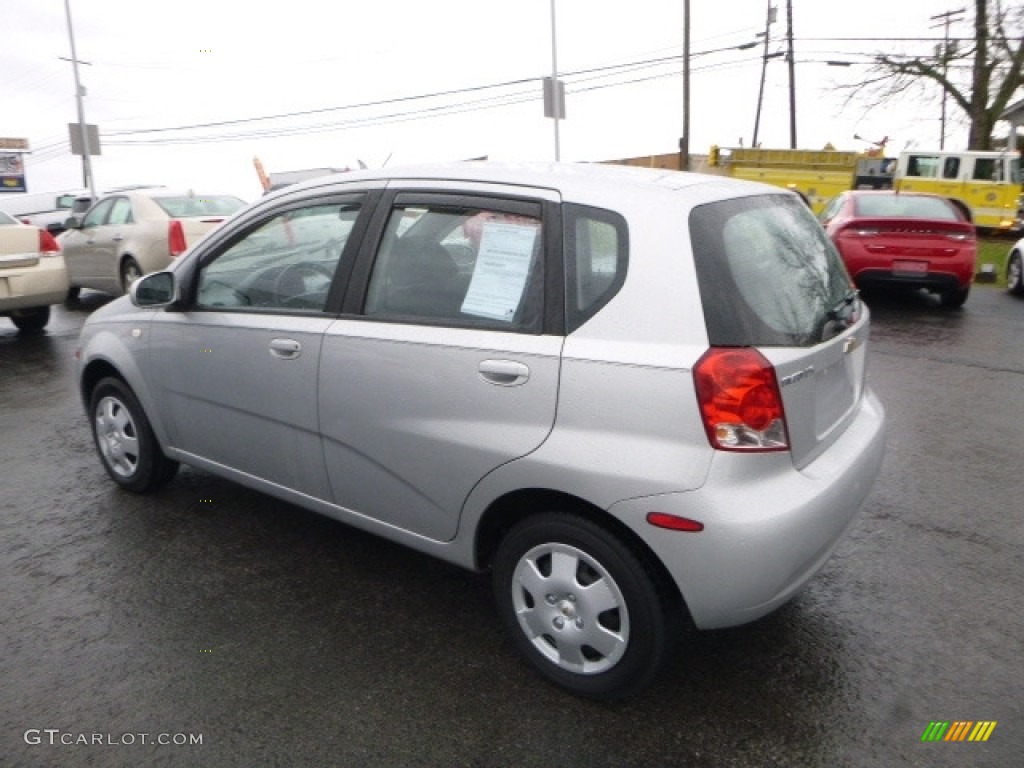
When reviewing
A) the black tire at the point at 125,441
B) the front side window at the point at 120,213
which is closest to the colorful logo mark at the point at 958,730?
the black tire at the point at 125,441

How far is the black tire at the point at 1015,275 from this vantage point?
1168 cm

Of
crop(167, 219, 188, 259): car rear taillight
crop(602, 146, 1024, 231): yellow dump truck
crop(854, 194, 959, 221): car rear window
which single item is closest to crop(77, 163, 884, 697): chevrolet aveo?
crop(167, 219, 188, 259): car rear taillight

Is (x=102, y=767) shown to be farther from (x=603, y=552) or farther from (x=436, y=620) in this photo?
(x=603, y=552)

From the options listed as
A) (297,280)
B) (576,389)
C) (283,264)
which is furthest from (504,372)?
(283,264)

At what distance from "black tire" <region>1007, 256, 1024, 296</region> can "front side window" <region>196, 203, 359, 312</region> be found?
11.4 m

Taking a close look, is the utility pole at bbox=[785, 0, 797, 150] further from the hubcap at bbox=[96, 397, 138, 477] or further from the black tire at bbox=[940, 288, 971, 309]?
the hubcap at bbox=[96, 397, 138, 477]

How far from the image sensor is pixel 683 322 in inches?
95.8

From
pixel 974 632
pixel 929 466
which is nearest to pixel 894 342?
pixel 929 466

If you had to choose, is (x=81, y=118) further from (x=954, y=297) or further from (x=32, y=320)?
(x=954, y=297)

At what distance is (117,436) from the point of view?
4.37 m

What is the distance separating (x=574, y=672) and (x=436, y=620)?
0.68m

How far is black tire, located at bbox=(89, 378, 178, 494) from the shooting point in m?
4.23

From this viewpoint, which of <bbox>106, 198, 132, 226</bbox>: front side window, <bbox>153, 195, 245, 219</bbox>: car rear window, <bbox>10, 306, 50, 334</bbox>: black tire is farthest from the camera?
<bbox>106, 198, 132, 226</bbox>: front side window

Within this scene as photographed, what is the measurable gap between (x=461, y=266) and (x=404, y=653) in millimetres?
1391
